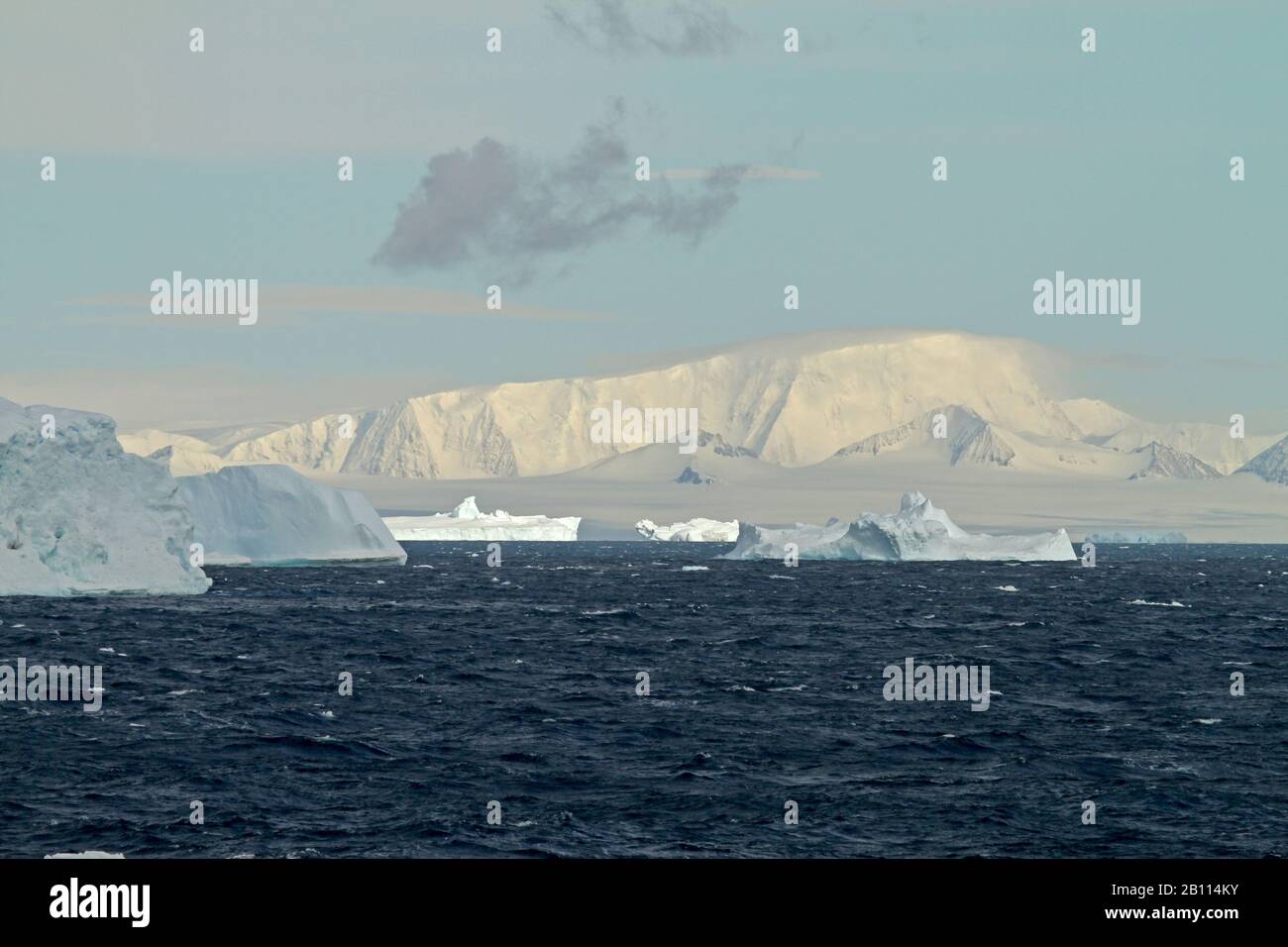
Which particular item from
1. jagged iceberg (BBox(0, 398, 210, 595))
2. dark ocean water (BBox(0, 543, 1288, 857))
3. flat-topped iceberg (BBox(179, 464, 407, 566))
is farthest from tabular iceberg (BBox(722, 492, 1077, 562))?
jagged iceberg (BBox(0, 398, 210, 595))

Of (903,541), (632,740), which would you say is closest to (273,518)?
(903,541)

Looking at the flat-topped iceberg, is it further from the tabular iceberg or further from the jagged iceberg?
the tabular iceberg

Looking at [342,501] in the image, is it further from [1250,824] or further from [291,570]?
[1250,824]

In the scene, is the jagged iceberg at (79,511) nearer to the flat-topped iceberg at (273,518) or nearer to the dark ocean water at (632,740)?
the dark ocean water at (632,740)

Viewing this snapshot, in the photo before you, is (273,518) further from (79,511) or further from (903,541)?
(903,541)
